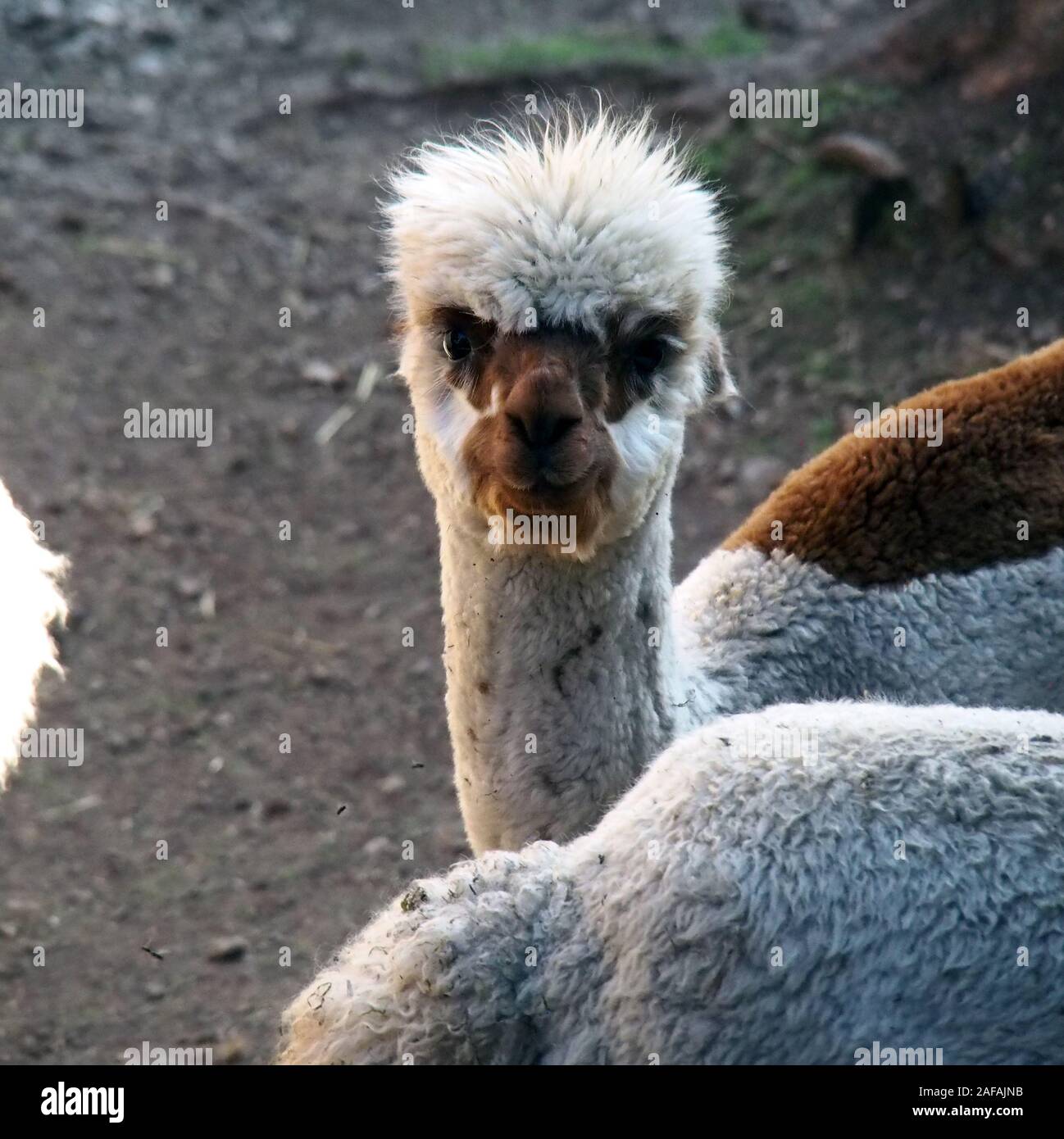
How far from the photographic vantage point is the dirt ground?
16.3ft

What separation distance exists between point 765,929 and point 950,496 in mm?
2107

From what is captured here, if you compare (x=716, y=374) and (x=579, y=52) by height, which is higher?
(x=579, y=52)

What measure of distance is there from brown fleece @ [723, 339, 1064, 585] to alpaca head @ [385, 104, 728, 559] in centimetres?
61

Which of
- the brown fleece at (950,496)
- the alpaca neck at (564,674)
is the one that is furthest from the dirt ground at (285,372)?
the brown fleece at (950,496)

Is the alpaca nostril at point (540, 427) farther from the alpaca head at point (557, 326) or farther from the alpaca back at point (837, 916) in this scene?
the alpaca back at point (837, 916)

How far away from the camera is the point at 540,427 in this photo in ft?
10.1

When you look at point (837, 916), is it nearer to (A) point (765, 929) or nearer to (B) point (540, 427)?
(A) point (765, 929)

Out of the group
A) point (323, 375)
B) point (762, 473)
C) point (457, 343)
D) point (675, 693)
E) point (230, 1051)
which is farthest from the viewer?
point (323, 375)

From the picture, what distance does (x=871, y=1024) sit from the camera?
1992 millimetres

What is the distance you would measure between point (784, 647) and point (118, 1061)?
217 centimetres

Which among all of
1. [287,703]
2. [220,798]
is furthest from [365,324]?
[220,798]

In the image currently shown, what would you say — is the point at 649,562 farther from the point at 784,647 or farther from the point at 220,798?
the point at 220,798

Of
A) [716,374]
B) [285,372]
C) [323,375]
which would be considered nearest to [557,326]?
[716,374]

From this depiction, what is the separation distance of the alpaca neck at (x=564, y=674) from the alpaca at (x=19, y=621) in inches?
36.5
